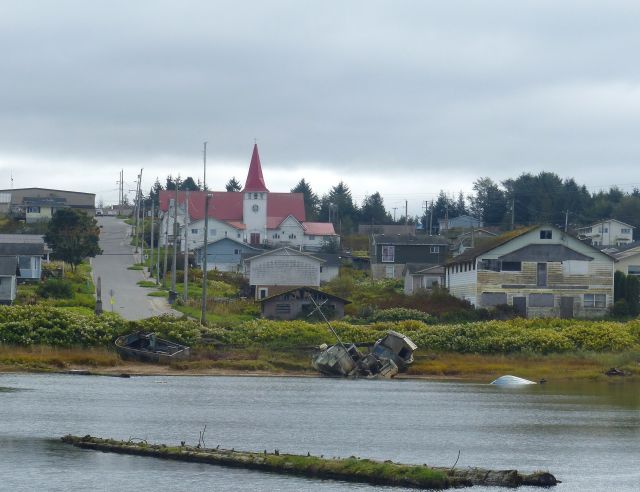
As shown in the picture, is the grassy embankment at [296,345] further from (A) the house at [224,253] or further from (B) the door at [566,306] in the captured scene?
(A) the house at [224,253]

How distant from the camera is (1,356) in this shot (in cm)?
6819

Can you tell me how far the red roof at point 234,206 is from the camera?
5659 inches

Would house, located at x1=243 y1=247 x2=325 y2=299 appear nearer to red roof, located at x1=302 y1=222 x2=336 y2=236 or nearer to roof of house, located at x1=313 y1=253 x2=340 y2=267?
roof of house, located at x1=313 y1=253 x2=340 y2=267

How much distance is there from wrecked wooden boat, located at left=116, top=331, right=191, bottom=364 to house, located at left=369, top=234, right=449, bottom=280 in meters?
52.2

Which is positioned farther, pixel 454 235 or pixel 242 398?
pixel 454 235

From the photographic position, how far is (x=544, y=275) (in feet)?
293

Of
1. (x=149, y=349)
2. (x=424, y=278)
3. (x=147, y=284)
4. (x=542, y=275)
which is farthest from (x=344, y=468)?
(x=147, y=284)

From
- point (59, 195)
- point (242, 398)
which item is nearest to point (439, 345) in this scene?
point (242, 398)

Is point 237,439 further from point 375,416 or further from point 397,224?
point 397,224

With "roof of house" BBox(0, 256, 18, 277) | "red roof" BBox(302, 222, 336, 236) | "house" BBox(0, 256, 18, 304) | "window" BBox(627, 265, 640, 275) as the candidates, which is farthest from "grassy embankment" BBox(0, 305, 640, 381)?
"red roof" BBox(302, 222, 336, 236)

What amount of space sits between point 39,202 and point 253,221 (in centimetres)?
3852

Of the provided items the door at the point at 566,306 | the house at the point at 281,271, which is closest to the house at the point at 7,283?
the house at the point at 281,271

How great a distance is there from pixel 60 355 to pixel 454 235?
3629 inches

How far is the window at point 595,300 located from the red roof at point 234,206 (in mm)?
58167
